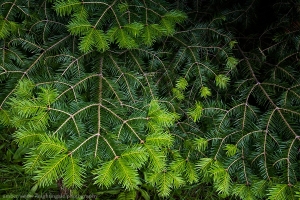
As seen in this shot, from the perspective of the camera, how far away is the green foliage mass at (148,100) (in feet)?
4.45

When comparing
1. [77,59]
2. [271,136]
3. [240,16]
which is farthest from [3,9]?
[271,136]

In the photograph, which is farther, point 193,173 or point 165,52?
point 165,52

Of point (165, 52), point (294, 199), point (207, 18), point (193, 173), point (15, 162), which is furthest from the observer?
point (15, 162)

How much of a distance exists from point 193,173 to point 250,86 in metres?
0.76

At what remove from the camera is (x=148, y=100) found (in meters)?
1.79

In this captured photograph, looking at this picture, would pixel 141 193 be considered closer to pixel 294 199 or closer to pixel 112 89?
pixel 112 89

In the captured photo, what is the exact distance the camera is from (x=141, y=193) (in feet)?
7.82

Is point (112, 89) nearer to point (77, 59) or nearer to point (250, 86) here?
point (77, 59)

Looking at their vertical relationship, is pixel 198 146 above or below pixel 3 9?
below

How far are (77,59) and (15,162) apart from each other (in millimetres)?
1327

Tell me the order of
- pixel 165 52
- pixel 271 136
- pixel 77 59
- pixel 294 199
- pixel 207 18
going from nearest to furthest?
pixel 294 199
pixel 271 136
pixel 77 59
pixel 165 52
pixel 207 18

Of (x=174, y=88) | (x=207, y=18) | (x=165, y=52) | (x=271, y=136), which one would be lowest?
(x=271, y=136)

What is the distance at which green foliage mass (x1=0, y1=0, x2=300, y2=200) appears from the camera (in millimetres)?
1357

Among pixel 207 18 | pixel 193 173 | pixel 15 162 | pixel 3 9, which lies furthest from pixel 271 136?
pixel 15 162
